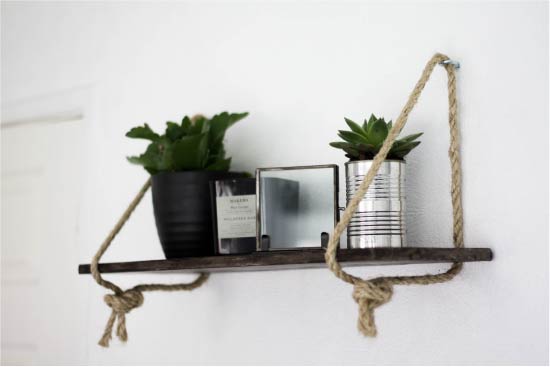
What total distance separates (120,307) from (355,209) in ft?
1.82

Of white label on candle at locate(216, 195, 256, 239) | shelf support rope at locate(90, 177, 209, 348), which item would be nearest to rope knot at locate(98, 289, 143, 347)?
shelf support rope at locate(90, 177, 209, 348)

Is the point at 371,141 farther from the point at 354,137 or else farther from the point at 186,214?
the point at 186,214

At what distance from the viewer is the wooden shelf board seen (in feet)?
3.30

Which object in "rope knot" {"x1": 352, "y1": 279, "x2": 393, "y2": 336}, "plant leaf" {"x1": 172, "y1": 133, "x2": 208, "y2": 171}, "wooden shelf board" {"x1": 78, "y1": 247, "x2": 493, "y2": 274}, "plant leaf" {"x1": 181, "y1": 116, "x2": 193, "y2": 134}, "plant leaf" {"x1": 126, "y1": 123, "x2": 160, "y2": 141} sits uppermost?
"plant leaf" {"x1": 181, "y1": 116, "x2": 193, "y2": 134}

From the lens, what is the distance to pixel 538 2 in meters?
1.11

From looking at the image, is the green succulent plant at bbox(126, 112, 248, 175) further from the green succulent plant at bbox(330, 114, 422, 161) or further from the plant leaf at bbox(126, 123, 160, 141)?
the green succulent plant at bbox(330, 114, 422, 161)

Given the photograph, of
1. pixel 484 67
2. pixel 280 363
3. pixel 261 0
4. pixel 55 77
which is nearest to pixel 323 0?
pixel 261 0

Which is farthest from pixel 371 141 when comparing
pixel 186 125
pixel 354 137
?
pixel 186 125

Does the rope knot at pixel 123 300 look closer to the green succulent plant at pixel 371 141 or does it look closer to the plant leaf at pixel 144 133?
the plant leaf at pixel 144 133

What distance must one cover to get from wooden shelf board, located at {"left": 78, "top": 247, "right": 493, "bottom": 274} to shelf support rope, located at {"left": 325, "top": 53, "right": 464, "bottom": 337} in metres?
0.03

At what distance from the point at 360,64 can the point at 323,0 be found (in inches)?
6.6

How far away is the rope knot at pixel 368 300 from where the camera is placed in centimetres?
102

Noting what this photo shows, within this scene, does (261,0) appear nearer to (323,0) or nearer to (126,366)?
(323,0)

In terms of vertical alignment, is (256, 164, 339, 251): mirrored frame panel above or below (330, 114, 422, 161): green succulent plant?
below
